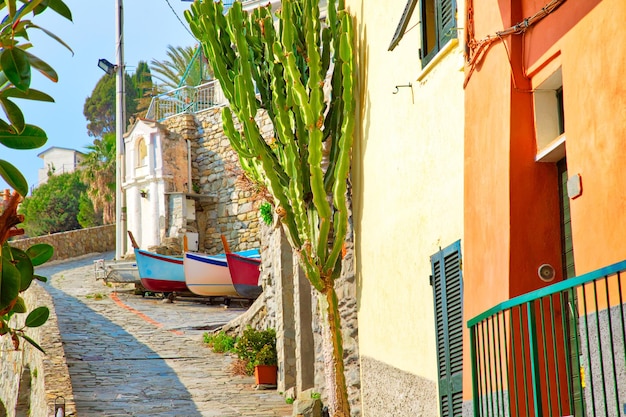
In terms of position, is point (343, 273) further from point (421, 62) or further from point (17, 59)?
point (17, 59)

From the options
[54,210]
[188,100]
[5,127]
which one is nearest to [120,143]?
[188,100]

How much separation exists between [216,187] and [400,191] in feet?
77.0

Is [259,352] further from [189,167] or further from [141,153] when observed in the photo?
[141,153]

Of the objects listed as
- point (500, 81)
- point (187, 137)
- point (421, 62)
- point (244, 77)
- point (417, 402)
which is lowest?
point (417, 402)

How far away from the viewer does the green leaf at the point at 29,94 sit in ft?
13.7

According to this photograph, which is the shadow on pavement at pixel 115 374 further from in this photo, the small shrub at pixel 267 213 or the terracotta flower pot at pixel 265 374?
the small shrub at pixel 267 213

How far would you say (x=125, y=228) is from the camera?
34.9m

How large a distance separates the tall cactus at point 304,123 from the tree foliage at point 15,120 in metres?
7.71

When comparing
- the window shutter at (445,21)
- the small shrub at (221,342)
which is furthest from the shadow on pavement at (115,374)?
the window shutter at (445,21)

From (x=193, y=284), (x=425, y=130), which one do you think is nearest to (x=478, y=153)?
(x=425, y=130)

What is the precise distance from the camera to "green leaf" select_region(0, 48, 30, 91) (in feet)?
12.5

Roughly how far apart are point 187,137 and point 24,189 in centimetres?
2998

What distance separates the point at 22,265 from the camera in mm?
4402

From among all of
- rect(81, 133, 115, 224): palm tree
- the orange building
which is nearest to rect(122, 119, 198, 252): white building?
rect(81, 133, 115, 224): palm tree
